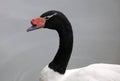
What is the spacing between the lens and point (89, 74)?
1.42m

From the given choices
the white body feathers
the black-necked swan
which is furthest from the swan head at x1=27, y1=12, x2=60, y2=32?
the white body feathers

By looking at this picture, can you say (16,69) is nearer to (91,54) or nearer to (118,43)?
(91,54)

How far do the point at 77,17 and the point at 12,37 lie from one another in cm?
41

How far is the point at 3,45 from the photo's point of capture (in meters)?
1.82

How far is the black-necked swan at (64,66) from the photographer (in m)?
1.42

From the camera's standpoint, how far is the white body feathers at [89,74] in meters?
1.41

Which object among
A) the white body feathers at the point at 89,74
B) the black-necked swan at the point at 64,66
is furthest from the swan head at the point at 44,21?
the white body feathers at the point at 89,74

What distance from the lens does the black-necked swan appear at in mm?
1415

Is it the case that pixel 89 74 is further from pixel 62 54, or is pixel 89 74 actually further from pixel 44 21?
pixel 44 21

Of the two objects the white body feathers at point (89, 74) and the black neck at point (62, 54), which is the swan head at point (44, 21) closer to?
the black neck at point (62, 54)

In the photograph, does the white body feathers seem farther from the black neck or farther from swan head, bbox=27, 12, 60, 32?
swan head, bbox=27, 12, 60, 32

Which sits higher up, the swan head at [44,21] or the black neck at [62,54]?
the swan head at [44,21]

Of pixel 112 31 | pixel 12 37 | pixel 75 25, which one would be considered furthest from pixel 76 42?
pixel 12 37

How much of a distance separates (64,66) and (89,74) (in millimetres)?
137
